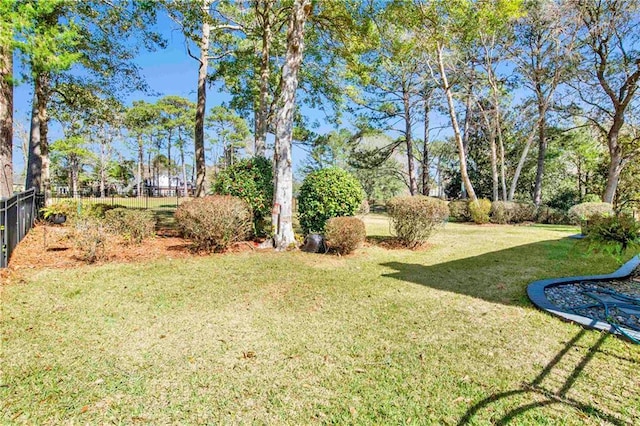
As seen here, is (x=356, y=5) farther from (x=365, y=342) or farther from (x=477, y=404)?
(x=477, y=404)

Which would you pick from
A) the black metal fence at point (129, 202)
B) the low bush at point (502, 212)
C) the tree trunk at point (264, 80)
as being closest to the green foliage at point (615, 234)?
the tree trunk at point (264, 80)

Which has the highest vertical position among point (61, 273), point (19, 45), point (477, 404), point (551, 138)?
point (551, 138)

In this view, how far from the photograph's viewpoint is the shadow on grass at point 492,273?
4.77 meters

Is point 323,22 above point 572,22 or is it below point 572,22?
below

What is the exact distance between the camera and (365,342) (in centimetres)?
316

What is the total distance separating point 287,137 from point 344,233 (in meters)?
2.77

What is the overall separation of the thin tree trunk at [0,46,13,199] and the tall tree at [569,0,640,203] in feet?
65.0

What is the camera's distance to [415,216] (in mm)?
8016

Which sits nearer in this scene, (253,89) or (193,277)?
(193,277)

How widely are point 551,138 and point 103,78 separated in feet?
80.0

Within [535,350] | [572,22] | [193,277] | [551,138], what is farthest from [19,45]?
[551,138]

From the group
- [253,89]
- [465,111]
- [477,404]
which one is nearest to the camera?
[477,404]

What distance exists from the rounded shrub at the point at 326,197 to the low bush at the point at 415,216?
3.32ft

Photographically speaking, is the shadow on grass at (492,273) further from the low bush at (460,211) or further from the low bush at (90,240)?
the low bush at (460,211)
